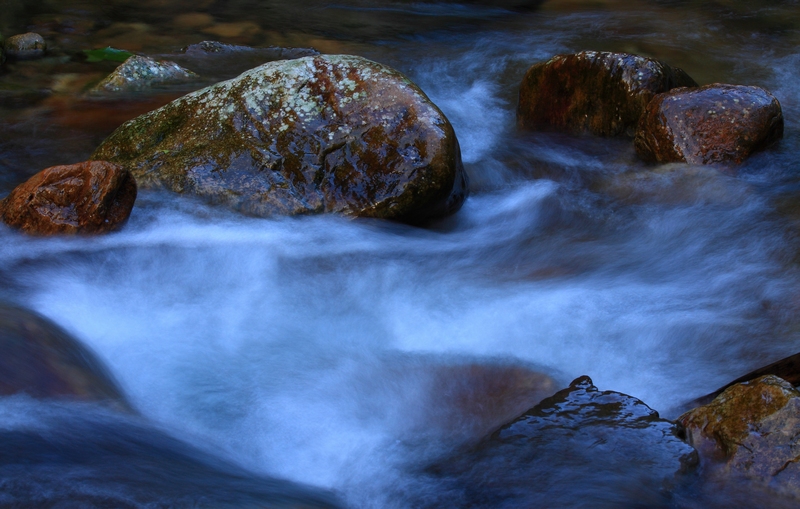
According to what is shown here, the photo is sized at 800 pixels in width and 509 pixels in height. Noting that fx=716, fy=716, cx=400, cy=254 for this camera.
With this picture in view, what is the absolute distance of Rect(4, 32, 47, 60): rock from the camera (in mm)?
8703

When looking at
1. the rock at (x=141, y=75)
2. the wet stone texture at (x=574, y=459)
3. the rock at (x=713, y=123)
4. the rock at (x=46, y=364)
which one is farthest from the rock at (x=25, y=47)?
the wet stone texture at (x=574, y=459)

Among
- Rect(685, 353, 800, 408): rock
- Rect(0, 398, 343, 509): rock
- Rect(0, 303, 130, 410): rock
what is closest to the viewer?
Rect(0, 398, 343, 509): rock

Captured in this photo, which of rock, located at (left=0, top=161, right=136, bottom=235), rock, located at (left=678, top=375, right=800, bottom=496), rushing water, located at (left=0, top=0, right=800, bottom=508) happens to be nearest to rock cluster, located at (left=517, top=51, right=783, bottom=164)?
rushing water, located at (left=0, top=0, right=800, bottom=508)

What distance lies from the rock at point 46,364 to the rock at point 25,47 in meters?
6.44

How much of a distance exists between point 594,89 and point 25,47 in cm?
681

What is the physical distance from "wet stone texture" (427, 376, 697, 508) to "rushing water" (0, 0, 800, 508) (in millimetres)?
63

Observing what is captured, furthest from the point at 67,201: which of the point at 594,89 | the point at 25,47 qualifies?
the point at 25,47

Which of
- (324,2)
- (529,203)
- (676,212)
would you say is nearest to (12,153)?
(529,203)

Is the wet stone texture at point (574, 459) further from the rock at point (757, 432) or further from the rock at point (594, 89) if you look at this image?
the rock at point (594, 89)

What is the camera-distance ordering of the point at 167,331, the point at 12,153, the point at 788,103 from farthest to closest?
the point at 788,103 < the point at 12,153 < the point at 167,331

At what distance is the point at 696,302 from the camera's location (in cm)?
411

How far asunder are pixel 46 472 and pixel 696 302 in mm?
3398

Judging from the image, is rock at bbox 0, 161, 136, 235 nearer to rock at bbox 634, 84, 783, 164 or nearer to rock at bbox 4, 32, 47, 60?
rock at bbox 634, 84, 783, 164

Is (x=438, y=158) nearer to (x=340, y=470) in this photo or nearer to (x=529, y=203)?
(x=529, y=203)
